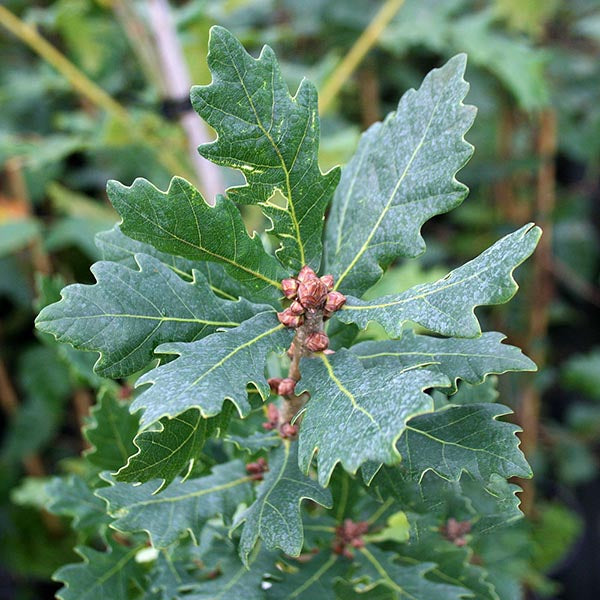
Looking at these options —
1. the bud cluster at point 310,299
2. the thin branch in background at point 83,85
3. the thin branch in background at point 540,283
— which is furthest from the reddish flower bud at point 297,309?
the thin branch in background at point 540,283

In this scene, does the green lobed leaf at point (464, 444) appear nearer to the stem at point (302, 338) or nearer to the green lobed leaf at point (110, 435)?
the stem at point (302, 338)


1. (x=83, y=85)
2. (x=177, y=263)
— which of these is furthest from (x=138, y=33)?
(x=177, y=263)

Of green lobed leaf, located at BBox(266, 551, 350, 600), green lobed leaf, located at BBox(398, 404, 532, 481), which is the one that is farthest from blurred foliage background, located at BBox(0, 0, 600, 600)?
green lobed leaf, located at BBox(398, 404, 532, 481)

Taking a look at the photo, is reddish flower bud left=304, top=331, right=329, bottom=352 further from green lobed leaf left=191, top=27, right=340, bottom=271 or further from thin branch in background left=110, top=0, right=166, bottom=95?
thin branch in background left=110, top=0, right=166, bottom=95

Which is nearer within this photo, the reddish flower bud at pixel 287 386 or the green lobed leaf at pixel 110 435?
the reddish flower bud at pixel 287 386

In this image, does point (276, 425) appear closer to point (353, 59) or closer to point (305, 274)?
point (305, 274)

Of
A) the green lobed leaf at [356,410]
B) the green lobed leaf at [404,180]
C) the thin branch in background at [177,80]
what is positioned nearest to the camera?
the green lobed leaf at [356,410]

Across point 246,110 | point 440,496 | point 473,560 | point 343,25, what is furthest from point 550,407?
point 246,110
